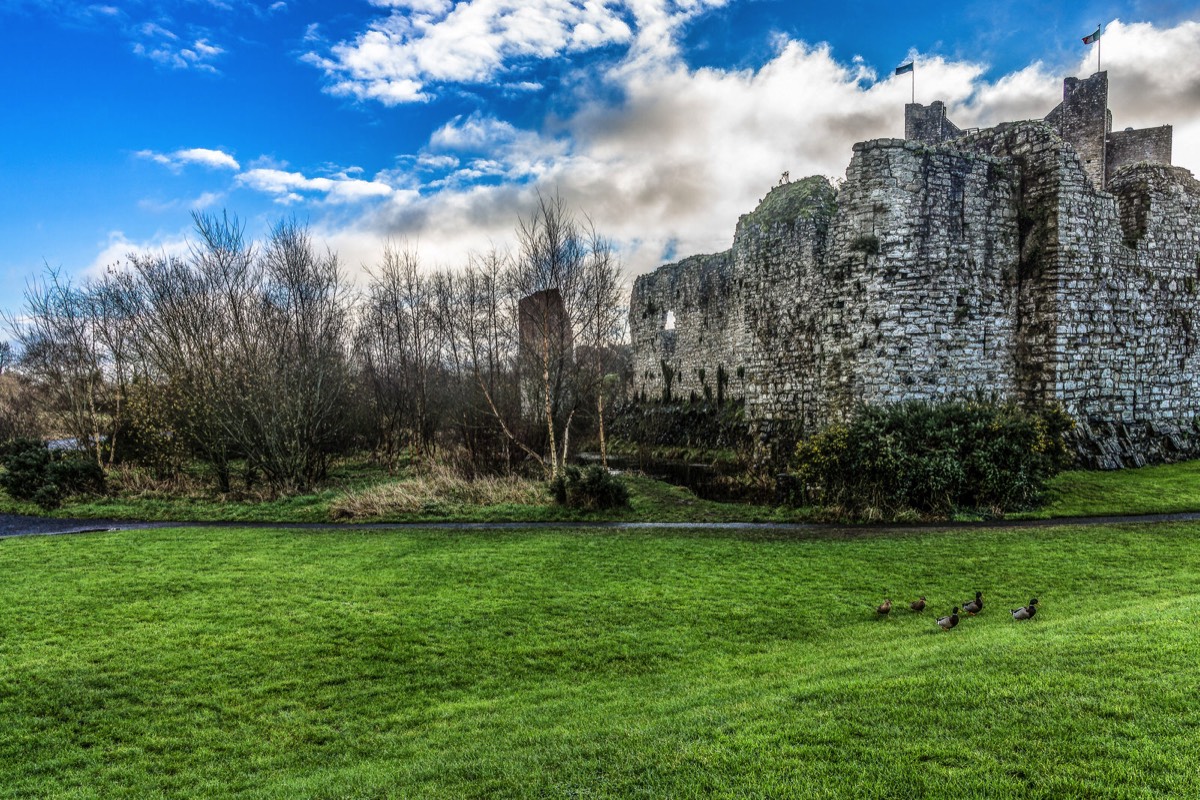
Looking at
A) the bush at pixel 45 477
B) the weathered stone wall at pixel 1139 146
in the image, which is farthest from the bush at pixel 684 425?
the bush at pixel 45 477

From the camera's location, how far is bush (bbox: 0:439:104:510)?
677 inches

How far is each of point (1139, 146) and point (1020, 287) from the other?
12.7 meters

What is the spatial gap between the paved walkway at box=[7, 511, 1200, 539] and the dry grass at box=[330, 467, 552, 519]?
0.77m

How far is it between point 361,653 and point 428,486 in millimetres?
10622

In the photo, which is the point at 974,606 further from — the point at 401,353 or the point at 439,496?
the point at 401,353

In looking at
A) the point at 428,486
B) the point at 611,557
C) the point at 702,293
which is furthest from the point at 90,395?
the point at 702,293

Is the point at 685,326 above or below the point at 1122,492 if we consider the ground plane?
above

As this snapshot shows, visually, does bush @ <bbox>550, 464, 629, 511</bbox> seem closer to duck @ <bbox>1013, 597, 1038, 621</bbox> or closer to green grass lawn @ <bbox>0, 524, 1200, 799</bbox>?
green grass lawn @ <bbox>0, 524, 1200, 799</bbox>

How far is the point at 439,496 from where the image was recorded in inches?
646

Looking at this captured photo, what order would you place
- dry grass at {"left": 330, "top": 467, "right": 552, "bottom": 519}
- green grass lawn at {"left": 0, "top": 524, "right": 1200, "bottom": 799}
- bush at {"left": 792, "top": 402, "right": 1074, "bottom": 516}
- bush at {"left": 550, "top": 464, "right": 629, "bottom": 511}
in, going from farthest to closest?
dry grass at {"left": 330, "top": 467, "right": 552, "bottom": 519} → bush at {"left": 550, "top": 464, "right": 629, "bottom": 511} → bush at {"left": 792, "top": 402, "right": 1074, "bottom": 516} → green grass lawn at {"left": 0, "top": 524, "right": 1200, "bottom": 799}

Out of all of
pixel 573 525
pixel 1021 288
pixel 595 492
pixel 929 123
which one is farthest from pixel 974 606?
pixel 929 123

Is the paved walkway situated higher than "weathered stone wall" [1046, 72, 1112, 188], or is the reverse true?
"weathered stone wall" [1046, 72, 1112, 188]

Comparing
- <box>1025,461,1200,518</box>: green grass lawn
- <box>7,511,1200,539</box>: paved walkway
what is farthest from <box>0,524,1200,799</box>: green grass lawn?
<box>1025,461,1200,518</box>: green grass lawn

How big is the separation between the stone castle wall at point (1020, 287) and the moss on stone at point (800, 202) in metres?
4.13
